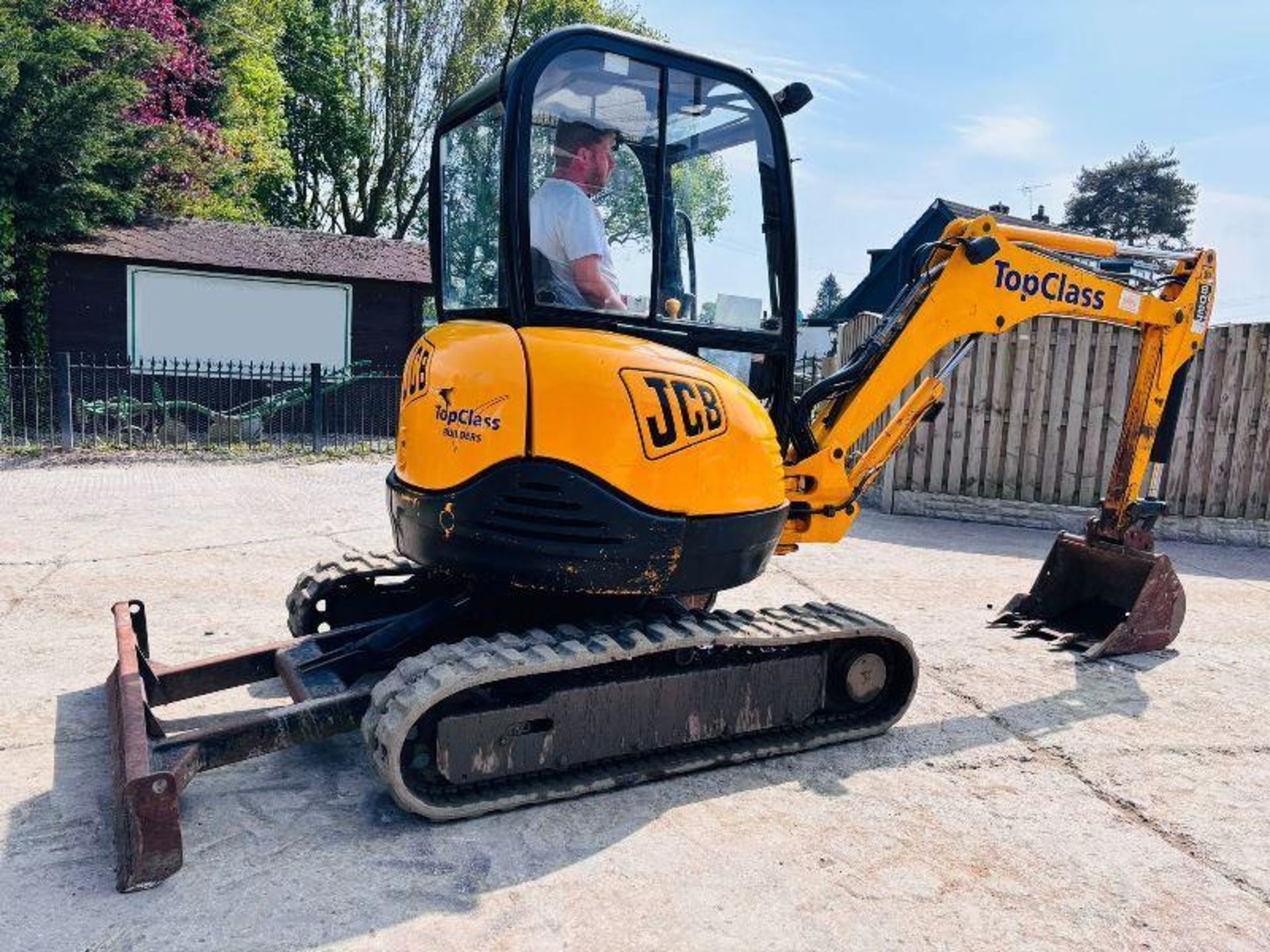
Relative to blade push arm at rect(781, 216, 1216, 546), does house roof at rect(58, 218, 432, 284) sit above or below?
above

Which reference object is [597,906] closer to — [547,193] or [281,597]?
[547,193]

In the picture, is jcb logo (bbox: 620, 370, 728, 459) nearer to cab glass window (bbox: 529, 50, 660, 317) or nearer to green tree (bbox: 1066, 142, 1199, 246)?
cab glass window (bbox: 529, 50, 660, 317)

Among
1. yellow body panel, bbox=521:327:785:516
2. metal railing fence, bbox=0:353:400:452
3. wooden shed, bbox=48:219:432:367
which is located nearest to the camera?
yellow body panel, bbox=521:327:785:516

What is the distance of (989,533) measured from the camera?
913 cm

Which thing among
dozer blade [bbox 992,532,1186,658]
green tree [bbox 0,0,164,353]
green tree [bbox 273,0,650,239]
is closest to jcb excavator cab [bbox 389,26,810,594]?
dozer blade [bbox 992,532,1186,658]

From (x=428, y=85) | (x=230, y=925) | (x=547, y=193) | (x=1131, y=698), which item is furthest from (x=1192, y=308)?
(x=428, y=85)

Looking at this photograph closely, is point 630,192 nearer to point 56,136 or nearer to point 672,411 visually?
point 672,411

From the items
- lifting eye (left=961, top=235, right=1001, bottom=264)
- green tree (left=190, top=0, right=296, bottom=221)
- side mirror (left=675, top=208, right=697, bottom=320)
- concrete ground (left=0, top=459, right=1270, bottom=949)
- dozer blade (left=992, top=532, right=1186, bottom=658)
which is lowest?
concrete ground (left=0, top=459, right=1270, bottom=949)

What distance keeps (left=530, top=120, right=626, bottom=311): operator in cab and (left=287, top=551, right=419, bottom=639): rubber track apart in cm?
154

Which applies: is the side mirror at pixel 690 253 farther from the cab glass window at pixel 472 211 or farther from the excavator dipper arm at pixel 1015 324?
the excavator dipper arm at pixel 1015 324

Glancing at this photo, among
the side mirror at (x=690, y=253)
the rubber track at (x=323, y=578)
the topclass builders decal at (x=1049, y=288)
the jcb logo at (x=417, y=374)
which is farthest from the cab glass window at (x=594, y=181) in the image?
the topclass builders decal at (x=1049, y=288)

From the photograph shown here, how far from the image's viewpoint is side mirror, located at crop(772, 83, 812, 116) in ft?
13.0

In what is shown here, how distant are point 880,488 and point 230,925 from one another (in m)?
8.36

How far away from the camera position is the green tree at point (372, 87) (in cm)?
2673
